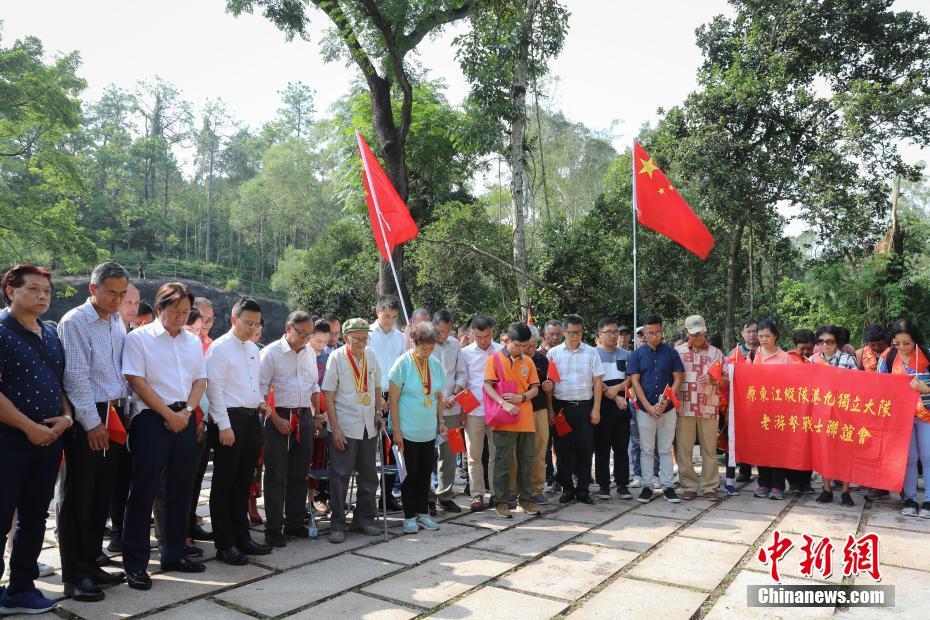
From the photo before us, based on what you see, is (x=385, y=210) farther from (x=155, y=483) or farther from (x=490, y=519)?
(x=155, y=483)

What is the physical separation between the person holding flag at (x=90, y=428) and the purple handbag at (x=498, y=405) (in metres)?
2.69

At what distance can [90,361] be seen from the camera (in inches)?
131

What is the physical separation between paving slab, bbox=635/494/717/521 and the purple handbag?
134 centimetres

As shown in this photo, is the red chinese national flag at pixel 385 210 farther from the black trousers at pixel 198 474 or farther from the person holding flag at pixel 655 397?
the black trousers at pixel 198 474

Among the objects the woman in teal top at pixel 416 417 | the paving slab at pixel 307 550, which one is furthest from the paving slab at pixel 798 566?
the paving slab at pixel 307 550

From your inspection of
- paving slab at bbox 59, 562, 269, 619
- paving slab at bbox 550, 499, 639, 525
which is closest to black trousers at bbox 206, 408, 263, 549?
paving slab at bbox 59, 562, 269, 619

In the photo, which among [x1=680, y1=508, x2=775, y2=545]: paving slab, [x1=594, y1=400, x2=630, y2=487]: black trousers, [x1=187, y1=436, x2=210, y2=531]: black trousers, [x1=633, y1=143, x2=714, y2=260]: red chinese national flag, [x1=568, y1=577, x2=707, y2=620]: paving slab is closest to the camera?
[x1=568, y1=577, x2=707, y2=620]: paving slab

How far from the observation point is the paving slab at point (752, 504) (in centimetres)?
508

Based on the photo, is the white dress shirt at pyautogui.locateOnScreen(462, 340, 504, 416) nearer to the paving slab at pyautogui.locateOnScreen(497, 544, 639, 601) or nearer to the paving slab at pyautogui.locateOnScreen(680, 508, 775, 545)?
the paving slab at pyautogui.locateOnScreen(497, 544, 639, 601)

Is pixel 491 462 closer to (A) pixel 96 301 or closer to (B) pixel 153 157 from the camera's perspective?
(A) pixel 96 301

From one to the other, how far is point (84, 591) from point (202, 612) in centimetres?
66

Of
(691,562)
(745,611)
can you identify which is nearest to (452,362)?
(691,562)

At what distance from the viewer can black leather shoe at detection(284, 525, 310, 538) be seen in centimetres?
436

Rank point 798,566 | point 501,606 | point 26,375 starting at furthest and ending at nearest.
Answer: point 798,566 → point 501,606 → point 26,375
